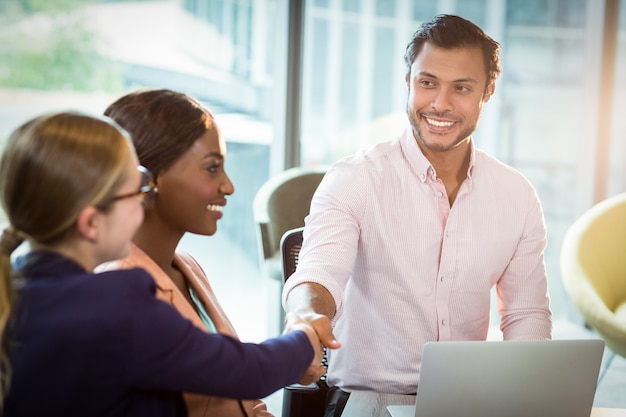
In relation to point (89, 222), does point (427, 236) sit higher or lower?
lower

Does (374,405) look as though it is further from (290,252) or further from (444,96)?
(444,96)

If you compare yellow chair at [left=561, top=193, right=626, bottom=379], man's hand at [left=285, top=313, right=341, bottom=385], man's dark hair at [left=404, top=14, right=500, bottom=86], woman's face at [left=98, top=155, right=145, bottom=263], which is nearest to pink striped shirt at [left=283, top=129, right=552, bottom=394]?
man's dark hair at [left=404, top=14, right=500, bottom=86]

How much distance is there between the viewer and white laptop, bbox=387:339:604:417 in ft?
4.32

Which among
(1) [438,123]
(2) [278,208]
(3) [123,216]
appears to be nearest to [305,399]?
(1) [438,123]

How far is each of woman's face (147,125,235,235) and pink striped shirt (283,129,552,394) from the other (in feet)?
1.23

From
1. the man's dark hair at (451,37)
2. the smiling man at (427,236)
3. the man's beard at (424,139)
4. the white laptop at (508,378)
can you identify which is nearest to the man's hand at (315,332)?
the white laptop at (508,378)

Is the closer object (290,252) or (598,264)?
(290,252)

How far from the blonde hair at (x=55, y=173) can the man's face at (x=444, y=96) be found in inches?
45.9

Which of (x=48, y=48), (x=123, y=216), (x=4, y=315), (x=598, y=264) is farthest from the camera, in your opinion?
(x=598, y=264)

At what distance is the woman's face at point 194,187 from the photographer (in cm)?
158

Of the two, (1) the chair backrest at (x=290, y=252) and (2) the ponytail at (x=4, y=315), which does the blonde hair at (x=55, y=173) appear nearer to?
(2) the ponytail at (x=4, y=315)

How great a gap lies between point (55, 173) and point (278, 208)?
103 inches

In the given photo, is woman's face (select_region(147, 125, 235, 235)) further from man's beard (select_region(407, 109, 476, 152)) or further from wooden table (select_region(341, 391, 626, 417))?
man's beard (select_region(407, 109, 476, 152))

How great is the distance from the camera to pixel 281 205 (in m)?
3.73
